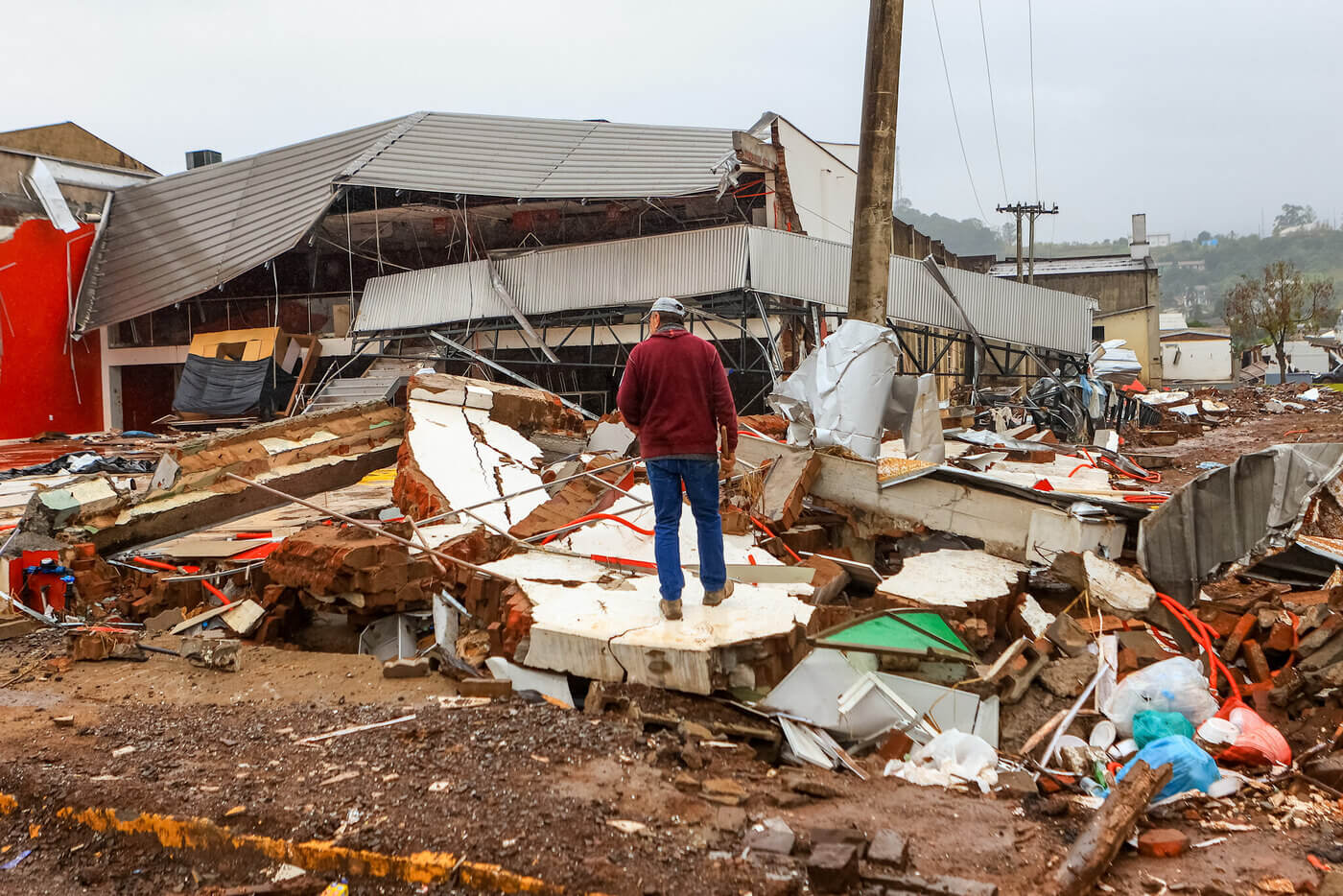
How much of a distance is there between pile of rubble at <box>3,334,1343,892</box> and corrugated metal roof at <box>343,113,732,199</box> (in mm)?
7650

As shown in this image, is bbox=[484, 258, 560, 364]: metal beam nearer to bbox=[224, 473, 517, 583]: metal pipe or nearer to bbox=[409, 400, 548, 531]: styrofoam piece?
bbox=[409, 400, 548, 531]: styrofoam piece

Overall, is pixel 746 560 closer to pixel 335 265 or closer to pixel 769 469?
pixel 769 469

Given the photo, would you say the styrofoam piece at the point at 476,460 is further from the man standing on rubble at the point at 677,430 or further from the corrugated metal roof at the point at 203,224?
the corrugated metal roof at the point at 203,224

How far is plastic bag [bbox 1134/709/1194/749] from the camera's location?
4.20 meters

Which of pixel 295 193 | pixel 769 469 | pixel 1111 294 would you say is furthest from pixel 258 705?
pixel 1111 294

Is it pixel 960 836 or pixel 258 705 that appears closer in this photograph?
pixel 960 836

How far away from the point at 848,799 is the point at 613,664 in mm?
1294

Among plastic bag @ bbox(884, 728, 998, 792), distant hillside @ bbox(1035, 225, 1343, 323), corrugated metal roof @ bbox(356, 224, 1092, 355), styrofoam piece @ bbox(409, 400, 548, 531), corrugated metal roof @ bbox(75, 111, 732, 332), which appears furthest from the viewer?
distant hillside @ bbox(1035, 225, 1343, 323)

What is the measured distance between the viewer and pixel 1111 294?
4559 cm

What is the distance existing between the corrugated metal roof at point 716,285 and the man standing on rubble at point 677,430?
9649mm

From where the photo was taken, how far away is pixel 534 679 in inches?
180

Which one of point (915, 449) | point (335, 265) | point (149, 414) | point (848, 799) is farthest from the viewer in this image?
point (149, 414)

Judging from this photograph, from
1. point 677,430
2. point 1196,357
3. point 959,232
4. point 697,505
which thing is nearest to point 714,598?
point 697,505

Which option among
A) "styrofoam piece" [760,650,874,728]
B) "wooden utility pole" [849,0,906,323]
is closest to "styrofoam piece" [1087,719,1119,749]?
"styrofoam piece" [760,650,874,728]
